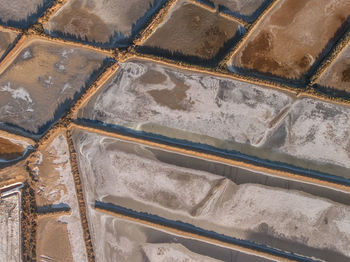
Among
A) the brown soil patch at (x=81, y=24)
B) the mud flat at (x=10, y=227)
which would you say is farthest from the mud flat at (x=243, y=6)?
the mud flat at (x=10, y=227)

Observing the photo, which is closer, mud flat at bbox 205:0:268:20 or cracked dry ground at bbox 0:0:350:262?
cracked dry ground at bbox 0:0:350:262

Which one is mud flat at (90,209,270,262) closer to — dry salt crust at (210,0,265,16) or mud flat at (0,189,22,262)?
mud flat at (0,189,22,262)

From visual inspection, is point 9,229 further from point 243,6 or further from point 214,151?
point 243,6

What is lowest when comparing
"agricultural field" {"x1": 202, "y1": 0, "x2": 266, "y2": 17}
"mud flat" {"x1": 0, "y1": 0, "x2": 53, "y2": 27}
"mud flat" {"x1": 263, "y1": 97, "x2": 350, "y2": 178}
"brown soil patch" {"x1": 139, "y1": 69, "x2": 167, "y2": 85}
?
"mud flat" {"x1": 263, "y1": 97, "x2": 350, "y2": 178}

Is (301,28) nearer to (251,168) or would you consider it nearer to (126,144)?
(251,168)

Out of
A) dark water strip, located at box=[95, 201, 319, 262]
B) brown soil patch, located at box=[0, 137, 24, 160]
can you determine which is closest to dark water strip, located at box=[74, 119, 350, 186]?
brown soil patch, located at box=[0, 137, 24, 160]

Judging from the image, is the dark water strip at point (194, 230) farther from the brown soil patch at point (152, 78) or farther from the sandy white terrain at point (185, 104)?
the brown soil patch at point (152, 78)

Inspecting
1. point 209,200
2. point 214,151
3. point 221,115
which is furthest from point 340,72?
point 209,200
